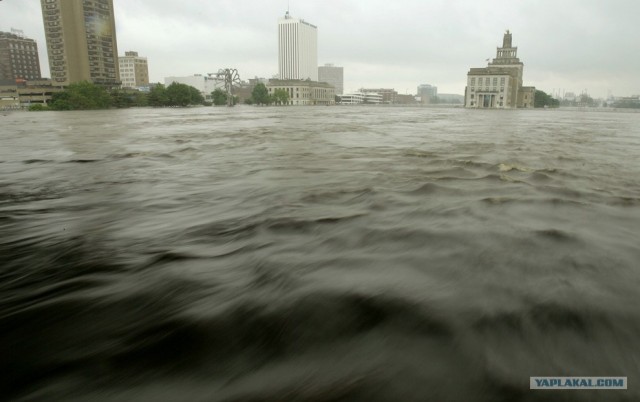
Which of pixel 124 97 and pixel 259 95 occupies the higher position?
pixel 259 95

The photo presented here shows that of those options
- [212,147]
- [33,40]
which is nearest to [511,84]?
[212,147]

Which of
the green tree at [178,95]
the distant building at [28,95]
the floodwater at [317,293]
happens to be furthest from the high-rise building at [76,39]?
the floodwater at [317,293]

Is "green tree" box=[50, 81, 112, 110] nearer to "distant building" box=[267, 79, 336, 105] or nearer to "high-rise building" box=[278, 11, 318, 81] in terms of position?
"distant building" box=[267, 79, 336, 105]

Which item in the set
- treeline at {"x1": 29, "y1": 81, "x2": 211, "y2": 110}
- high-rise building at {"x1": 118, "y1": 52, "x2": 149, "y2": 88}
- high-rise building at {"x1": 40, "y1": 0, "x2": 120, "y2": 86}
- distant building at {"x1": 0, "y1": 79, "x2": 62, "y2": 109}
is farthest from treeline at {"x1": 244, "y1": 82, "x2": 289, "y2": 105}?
high-rise building at {"x1": 118, "y1": 52, "x2": 149, "y2": 88}

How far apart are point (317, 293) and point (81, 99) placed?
70975 millimetres

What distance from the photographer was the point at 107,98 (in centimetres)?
6644

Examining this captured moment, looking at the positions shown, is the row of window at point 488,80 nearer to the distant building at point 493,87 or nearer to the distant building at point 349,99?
the distant building at point 493,87

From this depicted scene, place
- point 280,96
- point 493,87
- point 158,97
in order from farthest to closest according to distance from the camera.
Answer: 1. point 280,96
2. point 493,87
3. point 158,97

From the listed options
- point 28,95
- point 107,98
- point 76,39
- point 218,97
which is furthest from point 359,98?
point 107,98

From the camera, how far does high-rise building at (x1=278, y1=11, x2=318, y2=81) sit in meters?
178

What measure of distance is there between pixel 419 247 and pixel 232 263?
4.16ft

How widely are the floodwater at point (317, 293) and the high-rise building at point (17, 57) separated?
161 m

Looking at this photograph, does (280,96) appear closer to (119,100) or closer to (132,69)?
(119,100)

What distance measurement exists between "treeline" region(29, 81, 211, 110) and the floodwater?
67.5 metres
